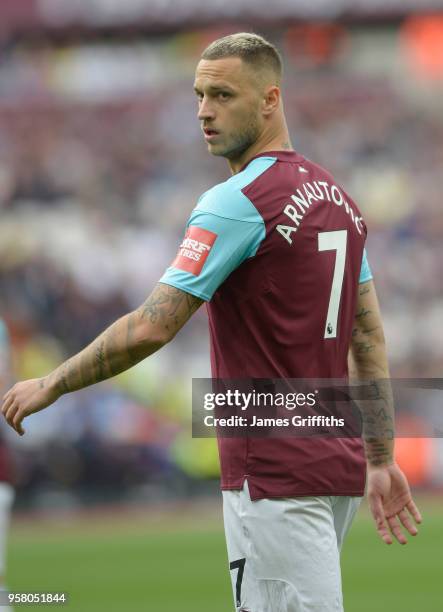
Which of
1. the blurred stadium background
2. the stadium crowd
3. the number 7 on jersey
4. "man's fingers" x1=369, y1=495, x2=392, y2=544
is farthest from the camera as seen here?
the stadium crowd

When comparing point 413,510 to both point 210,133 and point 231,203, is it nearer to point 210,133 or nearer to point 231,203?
point 231,203

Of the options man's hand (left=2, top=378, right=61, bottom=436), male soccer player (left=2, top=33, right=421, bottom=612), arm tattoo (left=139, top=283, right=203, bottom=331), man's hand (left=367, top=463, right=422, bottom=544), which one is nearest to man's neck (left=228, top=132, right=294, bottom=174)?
male soccer player (left=2, top=33, right=421, bottom=612)

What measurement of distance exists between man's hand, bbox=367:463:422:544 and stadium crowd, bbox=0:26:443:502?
10.4 meters

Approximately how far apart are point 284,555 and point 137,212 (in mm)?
14729

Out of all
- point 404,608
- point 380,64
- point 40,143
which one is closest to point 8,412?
point 404,608

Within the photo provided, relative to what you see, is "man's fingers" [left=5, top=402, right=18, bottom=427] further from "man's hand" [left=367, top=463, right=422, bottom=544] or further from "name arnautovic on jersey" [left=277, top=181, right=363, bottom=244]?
"man's hand" [left=367, top=463, right=422, bottom=544]

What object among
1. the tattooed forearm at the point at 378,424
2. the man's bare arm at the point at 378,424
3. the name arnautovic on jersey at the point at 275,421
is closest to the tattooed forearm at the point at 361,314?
the man's bare arm at the point at 378,424

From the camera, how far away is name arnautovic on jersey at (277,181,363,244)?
132 inches

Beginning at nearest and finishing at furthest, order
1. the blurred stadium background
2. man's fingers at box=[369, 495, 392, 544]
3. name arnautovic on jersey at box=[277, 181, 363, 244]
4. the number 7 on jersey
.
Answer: name arnautovic on jersey at box=[277, 181, 363, 244] → the number 7 on jersey → man's fingers at box=[369, 495, 392, 544] → the blurred stadium background

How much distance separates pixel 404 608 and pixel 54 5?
17923 mm

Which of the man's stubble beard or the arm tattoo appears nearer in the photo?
the arm tattoo

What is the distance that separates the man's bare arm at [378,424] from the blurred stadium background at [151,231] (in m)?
4.37

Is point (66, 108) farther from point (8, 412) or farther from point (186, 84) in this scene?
point (8, 412)

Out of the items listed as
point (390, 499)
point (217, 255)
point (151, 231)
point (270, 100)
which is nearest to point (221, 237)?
point (217, 255)
